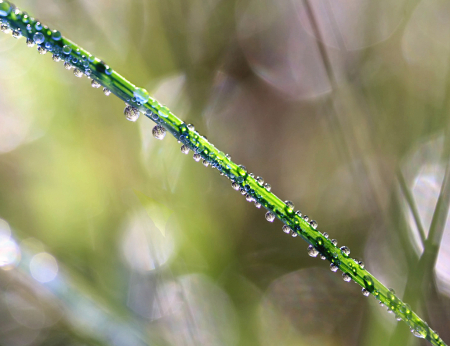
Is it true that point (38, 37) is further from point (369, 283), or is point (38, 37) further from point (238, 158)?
point (238, 158)

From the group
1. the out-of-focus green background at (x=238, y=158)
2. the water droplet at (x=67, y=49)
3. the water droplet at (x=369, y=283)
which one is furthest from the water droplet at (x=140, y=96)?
the out-of-focus green background at (x=238, y=158)

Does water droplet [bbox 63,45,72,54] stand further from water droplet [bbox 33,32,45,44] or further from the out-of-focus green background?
the out-of-focus green background

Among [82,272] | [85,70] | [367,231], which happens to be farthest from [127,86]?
[367,231]

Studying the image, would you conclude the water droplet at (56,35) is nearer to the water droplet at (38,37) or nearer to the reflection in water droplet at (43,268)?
the water droplet at (38,37)

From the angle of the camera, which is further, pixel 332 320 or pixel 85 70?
pixel 332 320

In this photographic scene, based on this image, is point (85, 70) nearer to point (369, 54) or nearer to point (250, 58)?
point (250, 58)

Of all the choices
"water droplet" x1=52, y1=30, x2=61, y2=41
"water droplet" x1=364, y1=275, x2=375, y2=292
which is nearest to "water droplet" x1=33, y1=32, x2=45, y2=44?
"water droplet" x1=52, y1=30, x2=61, y2=41

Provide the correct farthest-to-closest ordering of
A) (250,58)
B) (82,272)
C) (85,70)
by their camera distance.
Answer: (250,58)
(82,272)
(85,70)
